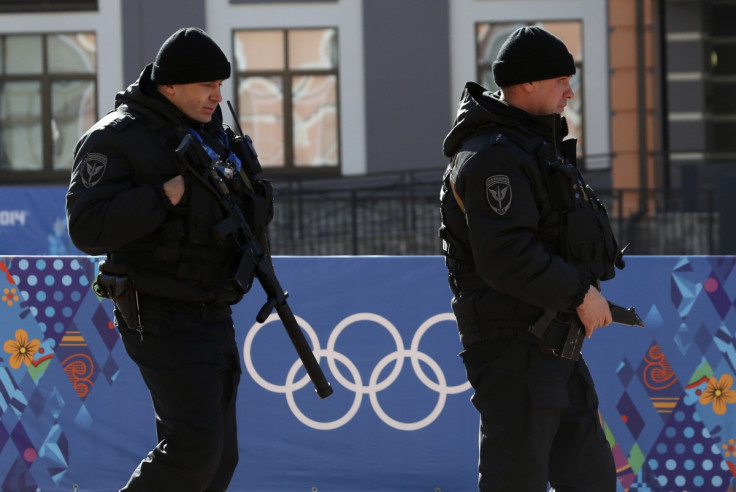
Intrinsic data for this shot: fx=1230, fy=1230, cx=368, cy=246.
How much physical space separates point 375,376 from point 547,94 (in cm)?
239

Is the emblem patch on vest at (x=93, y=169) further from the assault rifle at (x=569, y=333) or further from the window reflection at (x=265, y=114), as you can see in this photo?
the window reflection at (x=265, y=114)

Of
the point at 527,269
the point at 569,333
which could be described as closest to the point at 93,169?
the point at 527,269

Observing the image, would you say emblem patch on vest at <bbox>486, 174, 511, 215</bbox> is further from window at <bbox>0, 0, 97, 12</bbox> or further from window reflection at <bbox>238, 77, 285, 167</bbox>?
window at <bbox>0, 0, 97, 12</bbox>

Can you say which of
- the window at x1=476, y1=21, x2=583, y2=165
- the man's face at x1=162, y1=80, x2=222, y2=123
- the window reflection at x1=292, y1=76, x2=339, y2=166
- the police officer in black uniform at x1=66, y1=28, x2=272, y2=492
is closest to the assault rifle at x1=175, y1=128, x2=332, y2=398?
the police officer in black uniform at x1=66, y1=28, x2=272, y2=492

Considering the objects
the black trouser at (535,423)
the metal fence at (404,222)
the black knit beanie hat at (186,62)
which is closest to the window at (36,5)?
the metal fence at (404,222)

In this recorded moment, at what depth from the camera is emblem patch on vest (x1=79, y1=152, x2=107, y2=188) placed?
4.34 metres

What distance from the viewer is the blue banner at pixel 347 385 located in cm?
614

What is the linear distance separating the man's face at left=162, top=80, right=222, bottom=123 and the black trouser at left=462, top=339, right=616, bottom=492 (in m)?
1.32

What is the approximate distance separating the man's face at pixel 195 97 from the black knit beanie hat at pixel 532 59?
1063 millimetres

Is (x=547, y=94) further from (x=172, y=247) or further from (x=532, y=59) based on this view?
(x=172, y=247)

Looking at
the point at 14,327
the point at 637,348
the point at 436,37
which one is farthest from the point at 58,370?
the point at 436,37

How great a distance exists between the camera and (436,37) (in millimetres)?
19453

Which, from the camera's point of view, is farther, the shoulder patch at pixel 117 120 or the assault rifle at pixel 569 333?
the shoulder patch at pixel 117 120

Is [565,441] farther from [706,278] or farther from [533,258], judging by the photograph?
[706,278]
